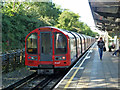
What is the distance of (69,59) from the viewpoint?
11.3m

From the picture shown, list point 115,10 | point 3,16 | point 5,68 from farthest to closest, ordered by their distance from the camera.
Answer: point 3,16 → point 115,10 → point 5,68

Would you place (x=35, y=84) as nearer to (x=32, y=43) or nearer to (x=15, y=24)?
(x=32, y=43)

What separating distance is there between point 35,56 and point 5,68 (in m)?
1.95

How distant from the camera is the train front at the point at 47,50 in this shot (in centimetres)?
1107

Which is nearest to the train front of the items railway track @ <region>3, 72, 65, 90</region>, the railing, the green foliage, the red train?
the red train

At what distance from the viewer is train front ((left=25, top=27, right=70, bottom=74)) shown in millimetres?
11070

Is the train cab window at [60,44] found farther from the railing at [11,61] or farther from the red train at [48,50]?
the railing at [11,61]

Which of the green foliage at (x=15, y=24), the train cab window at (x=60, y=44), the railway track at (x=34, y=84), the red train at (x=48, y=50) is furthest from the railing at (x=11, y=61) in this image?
the green foliage at (x=15, y=24)

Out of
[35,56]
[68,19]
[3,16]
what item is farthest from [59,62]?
[68,19]

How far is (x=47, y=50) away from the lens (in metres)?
11.3

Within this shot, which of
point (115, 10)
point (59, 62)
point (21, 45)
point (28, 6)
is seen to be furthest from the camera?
point (28, 6)

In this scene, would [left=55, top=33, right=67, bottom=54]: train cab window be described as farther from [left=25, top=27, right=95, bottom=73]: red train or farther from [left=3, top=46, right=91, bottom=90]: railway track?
[left=3, top=46, right=91, bottom=90]: railway track

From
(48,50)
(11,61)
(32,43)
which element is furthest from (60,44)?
(11,61)

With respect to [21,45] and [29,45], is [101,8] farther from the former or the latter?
[21,45]
